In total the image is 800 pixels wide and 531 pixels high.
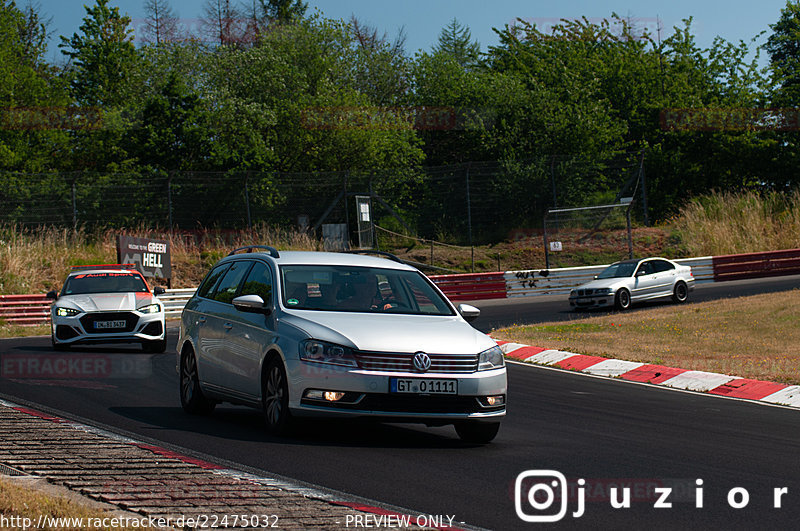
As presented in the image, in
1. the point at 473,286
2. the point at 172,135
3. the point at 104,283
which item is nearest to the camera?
the point at 104,283

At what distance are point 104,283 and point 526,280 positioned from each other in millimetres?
17947

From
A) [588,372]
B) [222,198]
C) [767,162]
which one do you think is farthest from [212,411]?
[767,162]

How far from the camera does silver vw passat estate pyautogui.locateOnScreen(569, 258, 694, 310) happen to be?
2739 centimetres

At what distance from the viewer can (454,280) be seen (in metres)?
33.1

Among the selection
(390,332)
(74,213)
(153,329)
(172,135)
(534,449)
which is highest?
(172,135)

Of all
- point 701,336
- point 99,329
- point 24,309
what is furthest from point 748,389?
point 24,309

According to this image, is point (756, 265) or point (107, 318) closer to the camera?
point (107, 318)

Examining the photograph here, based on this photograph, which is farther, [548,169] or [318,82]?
[318,82]

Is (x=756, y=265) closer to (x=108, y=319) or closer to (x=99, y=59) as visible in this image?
(x=108, y=319)

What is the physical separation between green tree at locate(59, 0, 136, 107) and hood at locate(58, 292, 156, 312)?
45.2 metres

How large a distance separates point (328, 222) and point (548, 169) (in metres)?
9.99

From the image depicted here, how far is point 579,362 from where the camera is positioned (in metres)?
16.6

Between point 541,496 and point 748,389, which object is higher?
point 541,496

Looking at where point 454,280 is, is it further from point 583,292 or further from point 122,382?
point 122,382
